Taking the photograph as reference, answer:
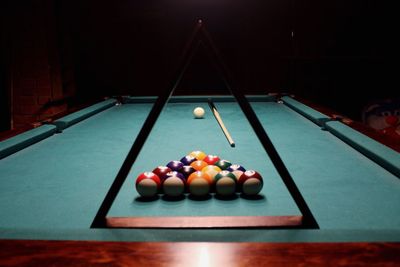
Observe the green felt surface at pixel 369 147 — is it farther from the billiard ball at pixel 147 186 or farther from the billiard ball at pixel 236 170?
the billiard ball at pixel 147 186

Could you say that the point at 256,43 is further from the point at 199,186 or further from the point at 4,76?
the point at 199,186

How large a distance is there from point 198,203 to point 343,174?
65cm

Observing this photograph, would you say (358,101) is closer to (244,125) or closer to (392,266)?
(244,125)

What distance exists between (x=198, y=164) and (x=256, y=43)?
178 inches

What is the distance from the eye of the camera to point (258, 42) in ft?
19.1

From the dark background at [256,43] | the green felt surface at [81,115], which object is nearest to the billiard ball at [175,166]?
the green felt surface at [81,115]

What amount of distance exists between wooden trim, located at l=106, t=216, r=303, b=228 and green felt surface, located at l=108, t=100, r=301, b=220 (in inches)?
4.0

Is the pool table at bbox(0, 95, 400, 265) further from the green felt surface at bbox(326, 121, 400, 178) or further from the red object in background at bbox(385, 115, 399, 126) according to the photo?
the red object in background at bbox(385, 115, 399, 126)

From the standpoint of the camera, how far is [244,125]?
8.96 feet

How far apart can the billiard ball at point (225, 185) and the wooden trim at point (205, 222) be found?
9.4 inches

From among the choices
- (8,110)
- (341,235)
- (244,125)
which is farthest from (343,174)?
(8,110)

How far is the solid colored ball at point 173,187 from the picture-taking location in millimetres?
1386

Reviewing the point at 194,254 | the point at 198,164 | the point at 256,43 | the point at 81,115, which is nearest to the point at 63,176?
the point at 198,164

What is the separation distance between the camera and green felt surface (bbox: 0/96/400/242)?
1.05 metres
